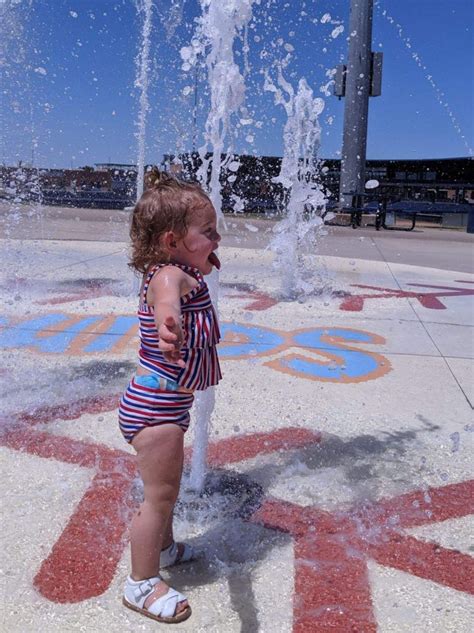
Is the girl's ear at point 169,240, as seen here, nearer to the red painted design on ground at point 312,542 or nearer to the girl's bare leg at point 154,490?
the girl's bare leg at point 154,490

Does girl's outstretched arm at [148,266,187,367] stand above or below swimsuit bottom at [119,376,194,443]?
above

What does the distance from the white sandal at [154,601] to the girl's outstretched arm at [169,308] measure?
2.18 feet

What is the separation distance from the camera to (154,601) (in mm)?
1934

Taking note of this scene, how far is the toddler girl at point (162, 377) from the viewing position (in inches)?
75.5

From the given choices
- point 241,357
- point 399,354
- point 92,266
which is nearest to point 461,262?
point 92,266

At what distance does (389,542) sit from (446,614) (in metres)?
0.41

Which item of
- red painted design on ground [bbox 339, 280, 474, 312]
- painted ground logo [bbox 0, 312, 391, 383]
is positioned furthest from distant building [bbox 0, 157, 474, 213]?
painted ground logo [bbox 0, 312, 391, 383]

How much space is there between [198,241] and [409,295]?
236 inches

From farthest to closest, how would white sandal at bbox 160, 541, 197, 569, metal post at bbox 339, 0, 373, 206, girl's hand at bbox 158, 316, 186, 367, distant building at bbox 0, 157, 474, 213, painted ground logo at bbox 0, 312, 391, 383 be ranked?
distant building at bbox 0, 157, 474, 213 → metal post at bbox 339, 0, 373, 206 → painted ground logo at bbox 0, 312, 391, 383 → white sandal at bbox 160, 541, 197, 569 → girl's hand at bbox 158, 316, 186, 367

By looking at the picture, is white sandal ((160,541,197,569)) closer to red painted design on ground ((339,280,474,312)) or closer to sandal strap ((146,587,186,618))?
sandal strap ((146,587,186,618))

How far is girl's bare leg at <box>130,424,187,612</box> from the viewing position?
1915 mm

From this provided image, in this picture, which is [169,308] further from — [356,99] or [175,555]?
[356,99]

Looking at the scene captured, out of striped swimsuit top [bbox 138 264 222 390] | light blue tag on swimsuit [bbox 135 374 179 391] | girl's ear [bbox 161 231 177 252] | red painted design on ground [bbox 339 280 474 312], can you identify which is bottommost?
red painted design on ground [bbox 339 280 474 312]

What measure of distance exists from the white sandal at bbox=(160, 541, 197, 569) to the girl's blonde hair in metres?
0.90
